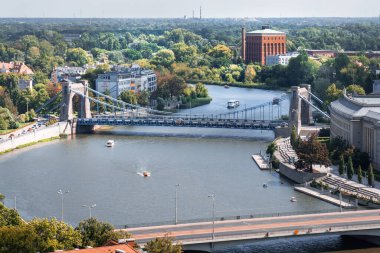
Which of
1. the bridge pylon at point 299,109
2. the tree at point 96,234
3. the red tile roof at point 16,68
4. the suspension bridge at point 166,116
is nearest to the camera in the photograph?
the tree at point 96,234

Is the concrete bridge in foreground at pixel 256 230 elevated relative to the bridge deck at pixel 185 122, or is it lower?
elevated

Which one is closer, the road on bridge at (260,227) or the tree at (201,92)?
the road on bridge at (260,227)

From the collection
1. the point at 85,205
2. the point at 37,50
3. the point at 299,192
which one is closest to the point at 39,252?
the point at 85,205

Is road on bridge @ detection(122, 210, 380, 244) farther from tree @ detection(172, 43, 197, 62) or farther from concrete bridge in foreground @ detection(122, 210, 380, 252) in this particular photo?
tree @ detection(172, 43, 197, 62)

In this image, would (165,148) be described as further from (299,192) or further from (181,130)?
(299,192)

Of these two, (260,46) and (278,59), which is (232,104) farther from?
(260,46)

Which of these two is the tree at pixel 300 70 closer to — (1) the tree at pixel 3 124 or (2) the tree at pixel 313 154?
(1) the tree at pixel 3 124

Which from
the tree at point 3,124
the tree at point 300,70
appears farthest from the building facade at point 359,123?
the tree at point 300,70
